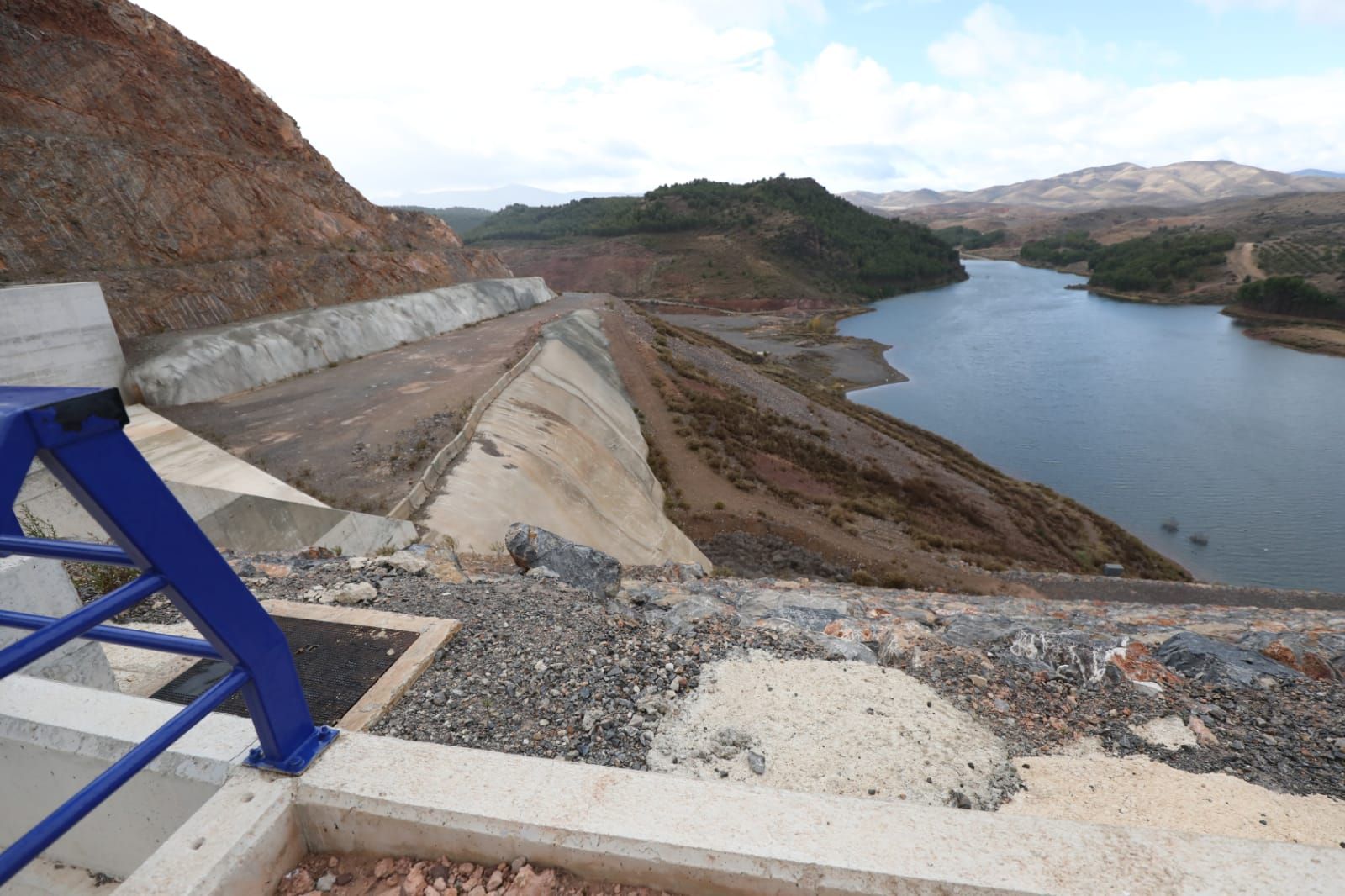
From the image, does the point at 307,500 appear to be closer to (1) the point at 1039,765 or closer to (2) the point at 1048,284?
(1) the point at 1039,765

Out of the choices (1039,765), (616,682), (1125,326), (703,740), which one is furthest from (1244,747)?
(1125,326)

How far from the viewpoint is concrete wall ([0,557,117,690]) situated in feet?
11.7

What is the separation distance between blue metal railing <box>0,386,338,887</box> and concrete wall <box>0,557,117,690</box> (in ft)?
6.37

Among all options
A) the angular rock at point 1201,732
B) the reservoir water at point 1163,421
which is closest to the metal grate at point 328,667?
the angular rock at point 1201,732

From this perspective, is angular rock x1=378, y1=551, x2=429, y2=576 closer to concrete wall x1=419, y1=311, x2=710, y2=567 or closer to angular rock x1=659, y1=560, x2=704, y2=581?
concrete wall x1=419, y1=311, x2=710, y2=567

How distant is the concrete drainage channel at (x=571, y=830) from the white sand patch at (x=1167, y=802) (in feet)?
4.67

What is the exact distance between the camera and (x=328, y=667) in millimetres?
4488

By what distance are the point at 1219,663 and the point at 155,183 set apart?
84.2ft

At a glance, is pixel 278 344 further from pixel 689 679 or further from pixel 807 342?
pixel 807 342

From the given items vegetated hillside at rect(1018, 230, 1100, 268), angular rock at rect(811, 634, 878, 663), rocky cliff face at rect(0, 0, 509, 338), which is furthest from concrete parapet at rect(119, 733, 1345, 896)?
vegetated hillside at rect(1018, 230, 1100, 268)

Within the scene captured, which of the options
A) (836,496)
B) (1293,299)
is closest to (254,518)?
(836,496)

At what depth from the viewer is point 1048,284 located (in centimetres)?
9244

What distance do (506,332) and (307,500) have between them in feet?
62.2

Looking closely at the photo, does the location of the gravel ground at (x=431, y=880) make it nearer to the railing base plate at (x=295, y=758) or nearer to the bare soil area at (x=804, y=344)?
the railing base plate at (x=295, y=758)
